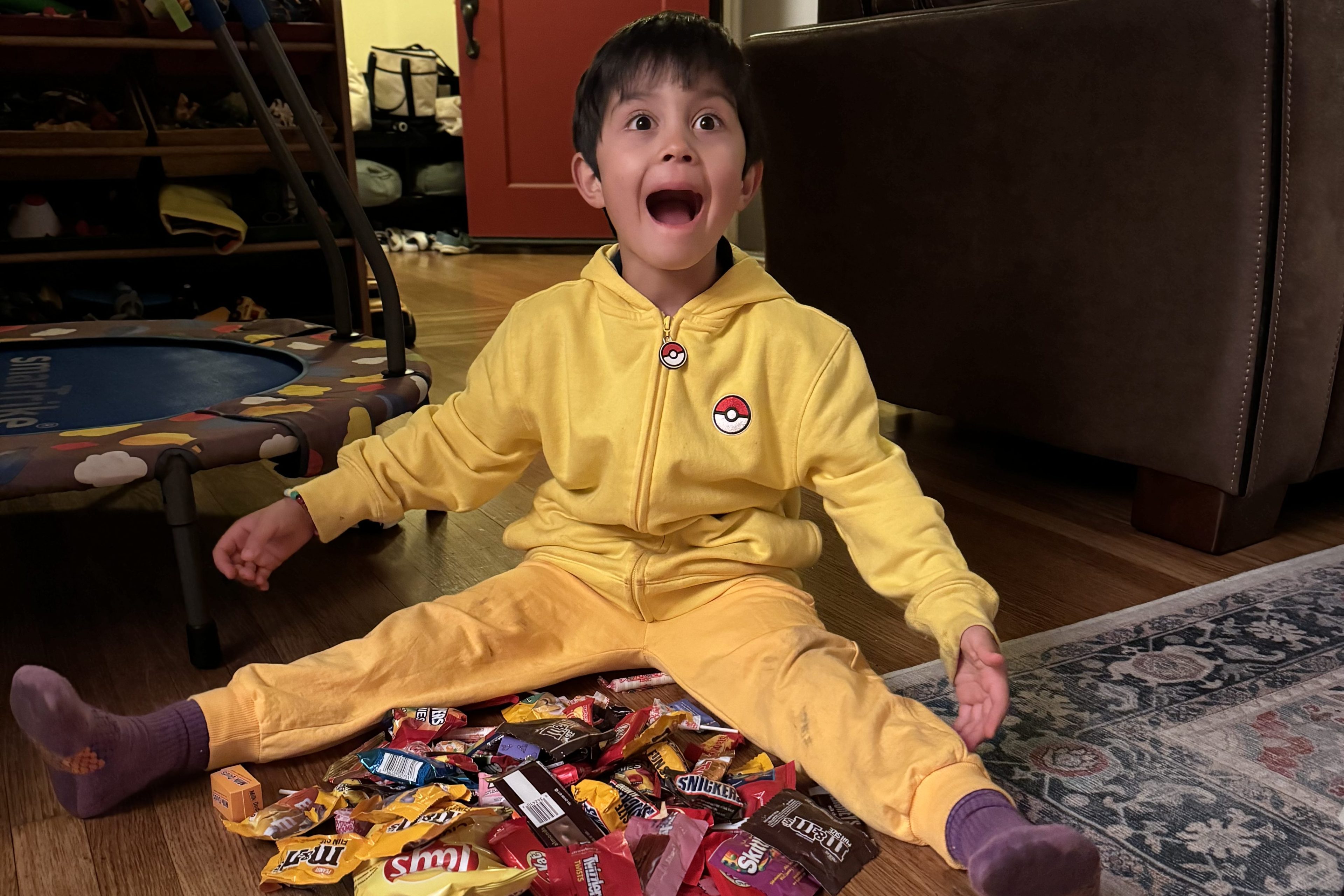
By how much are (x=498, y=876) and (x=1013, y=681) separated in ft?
1.87

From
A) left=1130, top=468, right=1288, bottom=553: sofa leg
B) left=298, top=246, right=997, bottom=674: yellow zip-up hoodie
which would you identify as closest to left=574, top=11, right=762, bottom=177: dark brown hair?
left=298, top=246, right=997, bottom=674: yellow zip-up hoodie

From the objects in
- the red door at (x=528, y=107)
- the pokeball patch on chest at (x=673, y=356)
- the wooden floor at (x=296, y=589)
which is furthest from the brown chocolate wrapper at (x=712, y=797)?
the red door at (x=528, y=107)

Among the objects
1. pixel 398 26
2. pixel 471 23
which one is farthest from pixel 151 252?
pixel 398 26

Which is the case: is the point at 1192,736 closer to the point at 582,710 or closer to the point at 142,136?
the point at 582,710

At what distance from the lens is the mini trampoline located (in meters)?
1.08

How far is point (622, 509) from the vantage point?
3.41 ft

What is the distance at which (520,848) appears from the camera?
78cm

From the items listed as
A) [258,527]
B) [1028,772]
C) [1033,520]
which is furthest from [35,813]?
[1033,520]

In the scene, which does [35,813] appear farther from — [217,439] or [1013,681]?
[1013,681]

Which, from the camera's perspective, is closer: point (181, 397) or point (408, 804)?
point (408, 804)

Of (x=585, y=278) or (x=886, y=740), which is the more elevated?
(x=585, y=278)

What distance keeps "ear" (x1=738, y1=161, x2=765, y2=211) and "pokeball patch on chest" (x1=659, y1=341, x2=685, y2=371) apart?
145 millimetres

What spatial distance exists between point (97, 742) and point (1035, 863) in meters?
0.67

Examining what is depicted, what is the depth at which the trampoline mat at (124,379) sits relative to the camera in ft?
4.35
